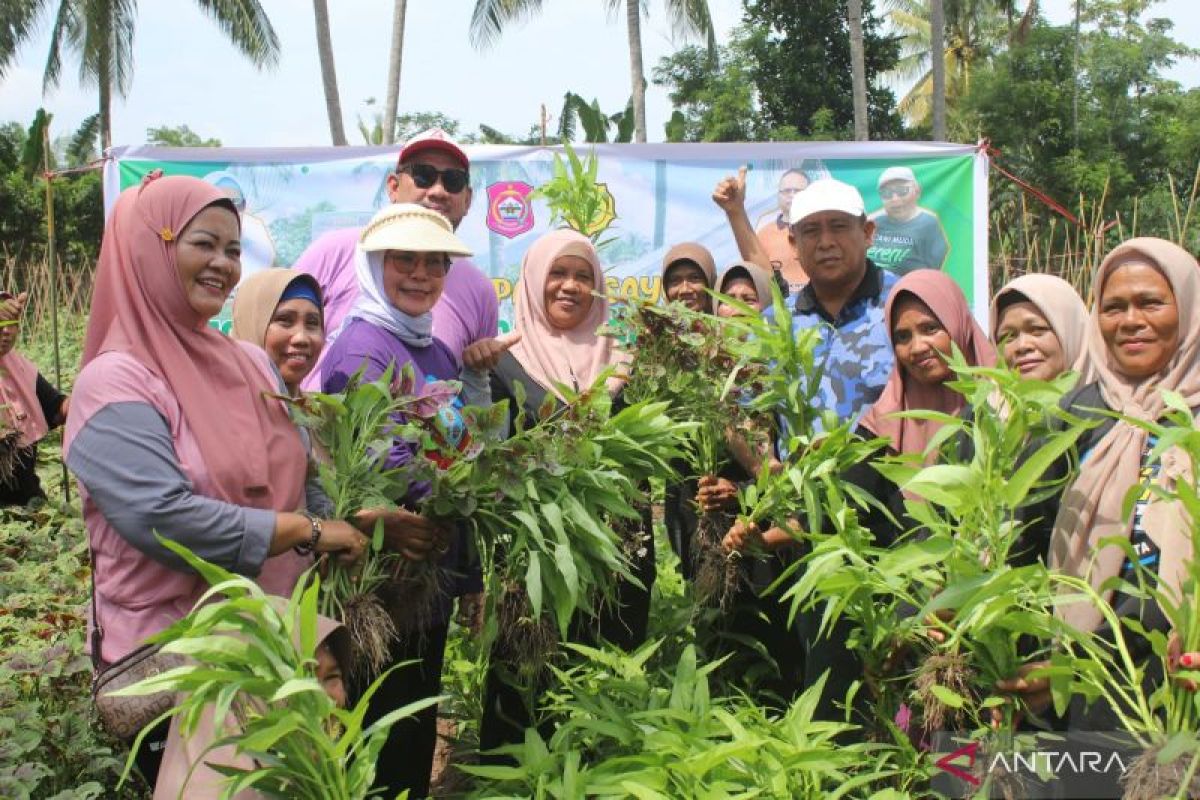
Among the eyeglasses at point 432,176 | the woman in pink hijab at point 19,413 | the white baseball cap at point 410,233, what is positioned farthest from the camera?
the woman in pink hijab at point 19,413

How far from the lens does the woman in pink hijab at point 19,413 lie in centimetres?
364

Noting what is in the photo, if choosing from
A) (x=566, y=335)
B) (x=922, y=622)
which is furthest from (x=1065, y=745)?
(x=566, y=335)

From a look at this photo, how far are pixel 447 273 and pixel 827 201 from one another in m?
1.04

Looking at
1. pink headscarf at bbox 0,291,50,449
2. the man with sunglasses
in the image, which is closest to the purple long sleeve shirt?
the man with sunglasses

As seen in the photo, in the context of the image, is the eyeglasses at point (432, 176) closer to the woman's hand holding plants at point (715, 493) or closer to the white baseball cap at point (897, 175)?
the woman's hand holding plants at point (715, 493)

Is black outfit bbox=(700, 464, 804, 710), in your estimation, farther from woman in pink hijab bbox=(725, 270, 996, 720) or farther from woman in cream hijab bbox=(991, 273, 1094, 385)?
woman in cream hijab bbox=(991, 273, 1094, 385)

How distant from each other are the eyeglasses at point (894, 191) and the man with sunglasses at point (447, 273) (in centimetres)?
294

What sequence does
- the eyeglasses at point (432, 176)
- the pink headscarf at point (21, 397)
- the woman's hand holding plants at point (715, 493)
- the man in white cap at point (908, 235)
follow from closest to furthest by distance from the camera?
1. the woman's hand holding plants at point (715, 493)
2. the eyeglasses at point (432, 176)
3. the pink headscarf at point (21, 397)
4. the man in white cap at point (908, 235)

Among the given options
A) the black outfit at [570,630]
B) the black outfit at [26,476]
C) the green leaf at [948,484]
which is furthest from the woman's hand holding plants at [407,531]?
the black outfit at [26,476]

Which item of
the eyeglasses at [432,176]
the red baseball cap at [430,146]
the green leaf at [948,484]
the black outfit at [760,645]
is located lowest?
the black outfit at [760,645]

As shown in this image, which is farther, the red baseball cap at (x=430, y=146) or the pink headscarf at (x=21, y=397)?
the pink headscarf at (x=21, y=397)

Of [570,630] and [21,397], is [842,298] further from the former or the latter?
[21,397]

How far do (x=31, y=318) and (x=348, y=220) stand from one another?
6520 millimetres

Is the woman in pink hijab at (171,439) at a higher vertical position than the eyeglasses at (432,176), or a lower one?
lower
